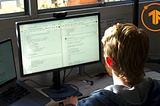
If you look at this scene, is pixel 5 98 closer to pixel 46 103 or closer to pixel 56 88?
pixel 46 103

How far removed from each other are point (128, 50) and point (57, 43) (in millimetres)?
668

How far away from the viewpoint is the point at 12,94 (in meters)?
1.34

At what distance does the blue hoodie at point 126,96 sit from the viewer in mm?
885

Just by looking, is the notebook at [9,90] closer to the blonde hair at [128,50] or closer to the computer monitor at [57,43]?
the computer monitor at [57,43]

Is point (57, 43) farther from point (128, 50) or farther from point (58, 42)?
point (128, 50)

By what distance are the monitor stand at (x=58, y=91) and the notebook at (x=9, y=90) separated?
0.41 feet

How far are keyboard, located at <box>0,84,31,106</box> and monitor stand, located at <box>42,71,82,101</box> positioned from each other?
0.63 ft

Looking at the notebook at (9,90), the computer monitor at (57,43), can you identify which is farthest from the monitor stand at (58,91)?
the notebook at (9,90)

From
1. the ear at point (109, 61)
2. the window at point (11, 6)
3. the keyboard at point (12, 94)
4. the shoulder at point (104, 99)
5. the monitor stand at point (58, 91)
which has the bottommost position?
the monitor stand at point (58, 91)

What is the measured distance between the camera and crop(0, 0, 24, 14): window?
5.25 ft

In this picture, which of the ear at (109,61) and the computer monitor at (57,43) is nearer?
the ear at (109,61)

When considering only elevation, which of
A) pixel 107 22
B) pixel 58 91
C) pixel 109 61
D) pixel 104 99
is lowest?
pixel 58 91

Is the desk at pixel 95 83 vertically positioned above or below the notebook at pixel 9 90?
below

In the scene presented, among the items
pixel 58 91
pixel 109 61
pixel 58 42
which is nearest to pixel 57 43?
pixel 58 42
